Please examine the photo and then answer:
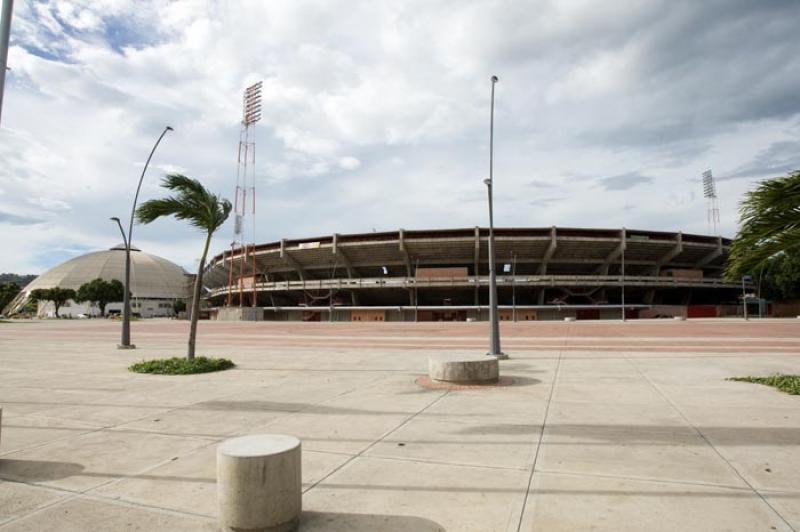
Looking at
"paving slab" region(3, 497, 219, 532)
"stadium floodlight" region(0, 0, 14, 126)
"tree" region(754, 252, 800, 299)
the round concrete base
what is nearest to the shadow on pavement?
"paving slab" region(3, 497, 219, 532)

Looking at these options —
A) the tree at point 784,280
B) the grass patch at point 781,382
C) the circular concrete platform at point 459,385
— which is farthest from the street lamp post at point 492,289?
the tree at point 784,280

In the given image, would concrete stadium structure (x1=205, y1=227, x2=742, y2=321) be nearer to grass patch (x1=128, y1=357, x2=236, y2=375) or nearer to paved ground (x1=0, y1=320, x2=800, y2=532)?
grass patch (x1=128, y1=357, x2=236, y2=375)

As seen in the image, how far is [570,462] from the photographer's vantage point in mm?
5145

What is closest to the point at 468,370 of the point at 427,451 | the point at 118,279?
the point at 427,451

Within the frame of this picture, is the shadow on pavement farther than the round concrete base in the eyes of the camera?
No

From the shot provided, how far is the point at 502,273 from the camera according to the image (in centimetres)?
7219

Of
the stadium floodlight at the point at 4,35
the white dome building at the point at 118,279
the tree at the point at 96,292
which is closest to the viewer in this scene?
the stadium floodlight at the point at 4,35

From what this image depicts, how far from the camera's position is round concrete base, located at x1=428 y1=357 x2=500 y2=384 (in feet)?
34.2

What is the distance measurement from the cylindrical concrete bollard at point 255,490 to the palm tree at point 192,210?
1021 centimetres

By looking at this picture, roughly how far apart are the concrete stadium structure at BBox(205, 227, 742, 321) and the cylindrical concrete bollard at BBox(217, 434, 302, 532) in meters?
55.9

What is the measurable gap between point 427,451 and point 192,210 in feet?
36.0

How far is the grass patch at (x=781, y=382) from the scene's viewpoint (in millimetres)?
9052

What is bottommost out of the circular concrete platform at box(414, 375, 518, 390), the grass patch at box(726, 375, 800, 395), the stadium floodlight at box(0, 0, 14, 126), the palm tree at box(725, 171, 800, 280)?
the circular concrete platform at box(414, 375, 518, 390)

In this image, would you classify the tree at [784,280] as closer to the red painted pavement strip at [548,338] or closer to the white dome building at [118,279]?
the red painted pavement strip at [548,338]
